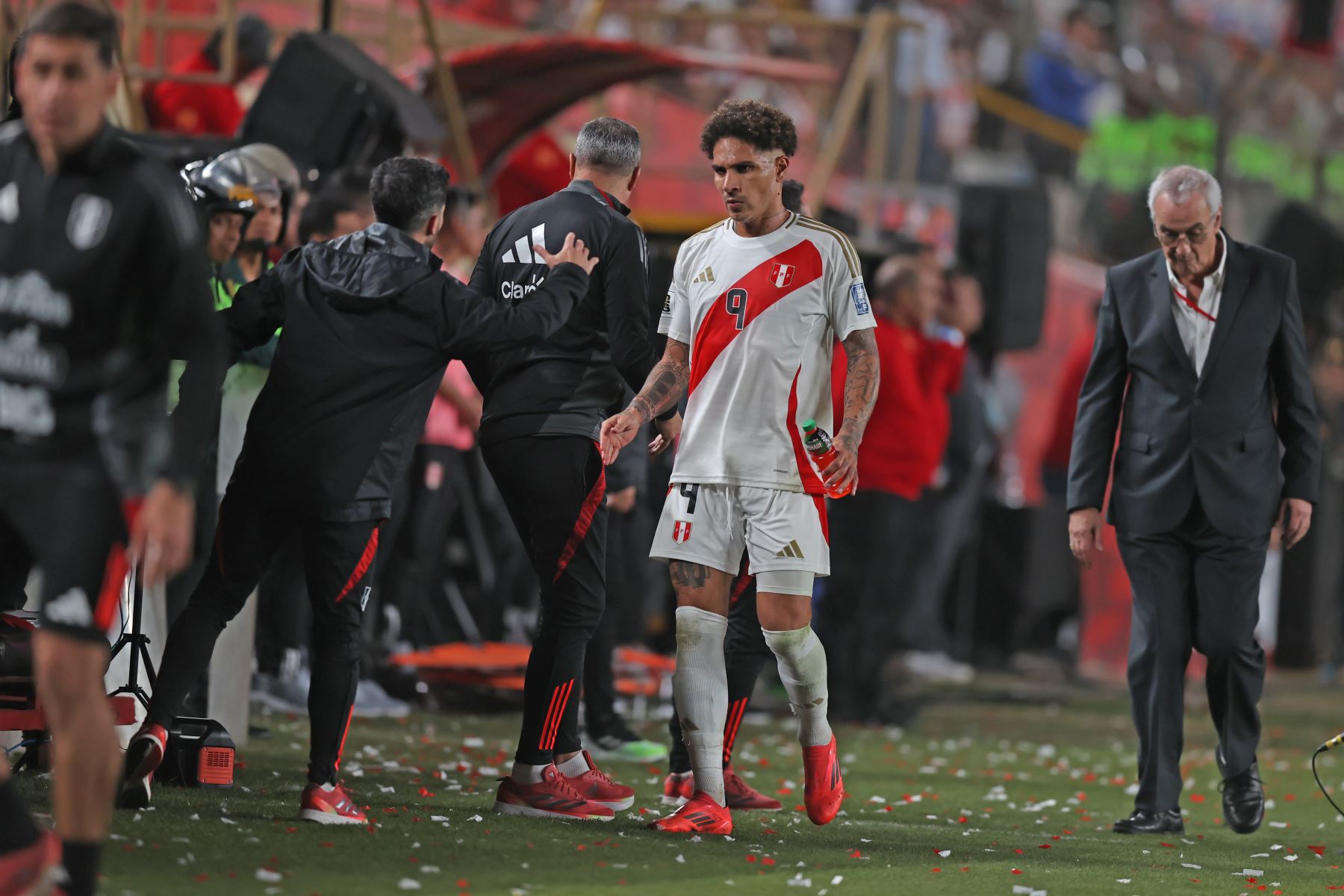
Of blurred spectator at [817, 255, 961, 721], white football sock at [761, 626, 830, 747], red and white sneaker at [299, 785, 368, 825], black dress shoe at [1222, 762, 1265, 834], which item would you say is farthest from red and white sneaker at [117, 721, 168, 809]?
blurred spectator at [817, 255, 961, 721]

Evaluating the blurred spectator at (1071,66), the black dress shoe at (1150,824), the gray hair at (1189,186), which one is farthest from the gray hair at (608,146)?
the blurred spectator at (1071,66)

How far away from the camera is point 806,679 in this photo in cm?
587

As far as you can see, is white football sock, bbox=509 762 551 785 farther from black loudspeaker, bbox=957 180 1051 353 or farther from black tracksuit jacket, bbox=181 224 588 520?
black loudspeaker, bbox=957 180 1051 353

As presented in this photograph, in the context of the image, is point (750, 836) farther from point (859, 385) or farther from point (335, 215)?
point (335, 215)

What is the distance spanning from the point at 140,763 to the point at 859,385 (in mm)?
2372

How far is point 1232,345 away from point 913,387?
3861 mm

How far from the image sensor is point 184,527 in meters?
3.84

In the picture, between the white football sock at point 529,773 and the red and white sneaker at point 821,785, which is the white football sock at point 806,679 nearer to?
the red and white sneaker at point 821,785

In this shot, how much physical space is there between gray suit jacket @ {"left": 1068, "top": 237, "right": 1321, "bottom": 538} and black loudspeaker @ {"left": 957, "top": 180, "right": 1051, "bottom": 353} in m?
6.32

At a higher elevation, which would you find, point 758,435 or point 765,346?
point 765,346

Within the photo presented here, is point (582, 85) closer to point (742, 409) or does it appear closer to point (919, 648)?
point (919, 648)

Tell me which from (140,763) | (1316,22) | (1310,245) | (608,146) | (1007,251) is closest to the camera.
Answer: (140,763)

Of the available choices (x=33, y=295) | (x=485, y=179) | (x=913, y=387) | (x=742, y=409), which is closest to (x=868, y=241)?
(x=913, y=387)

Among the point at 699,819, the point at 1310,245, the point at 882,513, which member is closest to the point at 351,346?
the point at 699,819
